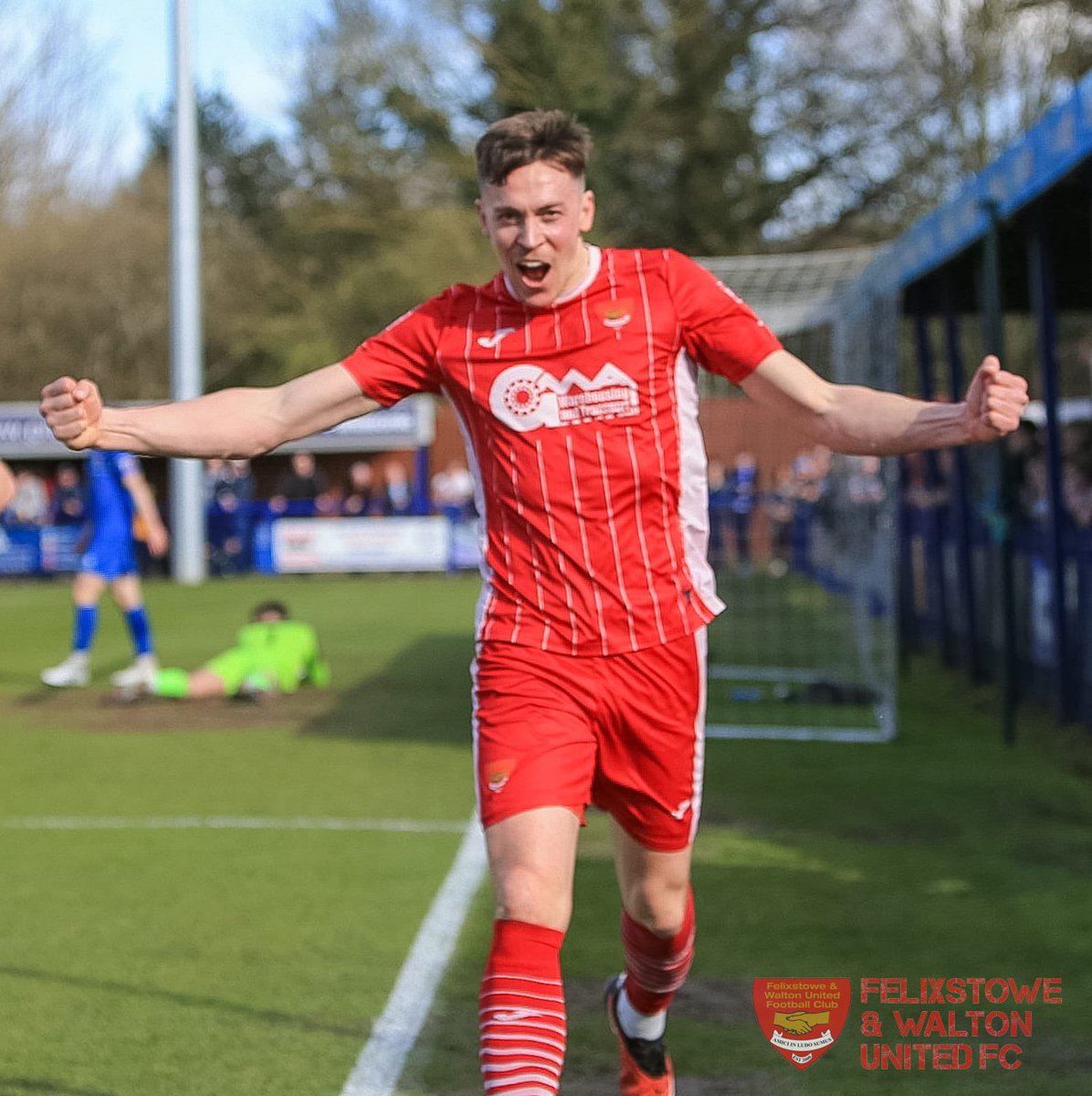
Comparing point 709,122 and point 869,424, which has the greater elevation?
point 709,122

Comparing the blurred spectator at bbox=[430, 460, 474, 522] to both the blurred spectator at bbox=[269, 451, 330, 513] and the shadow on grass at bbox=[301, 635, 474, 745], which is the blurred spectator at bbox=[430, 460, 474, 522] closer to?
the blurred spectator at bbox=[269, 451, 330, 513]

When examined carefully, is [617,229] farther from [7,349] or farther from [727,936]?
[727,936]

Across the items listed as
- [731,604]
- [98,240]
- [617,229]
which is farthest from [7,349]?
[731,604]

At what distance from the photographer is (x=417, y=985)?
5.50 m

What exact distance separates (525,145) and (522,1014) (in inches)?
75.8

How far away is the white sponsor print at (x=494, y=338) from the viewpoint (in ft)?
13.2


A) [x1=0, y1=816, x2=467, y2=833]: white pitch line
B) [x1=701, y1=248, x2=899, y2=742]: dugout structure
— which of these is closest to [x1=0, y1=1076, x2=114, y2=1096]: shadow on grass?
[x1=0, y1=816, x2=467, y2=833]: white pitch line

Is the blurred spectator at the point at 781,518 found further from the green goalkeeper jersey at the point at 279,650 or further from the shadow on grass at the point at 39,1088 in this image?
the shadow on grass at the point at 39,1088

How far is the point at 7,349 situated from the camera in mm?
45844

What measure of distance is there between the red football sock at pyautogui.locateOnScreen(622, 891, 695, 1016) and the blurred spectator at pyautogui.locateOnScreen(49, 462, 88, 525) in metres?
27.8

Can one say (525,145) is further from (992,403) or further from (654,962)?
(654,962)

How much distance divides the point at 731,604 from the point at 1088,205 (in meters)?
8.09

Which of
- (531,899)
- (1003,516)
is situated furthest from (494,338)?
(1003,516)

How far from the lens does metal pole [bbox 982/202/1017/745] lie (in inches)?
411
